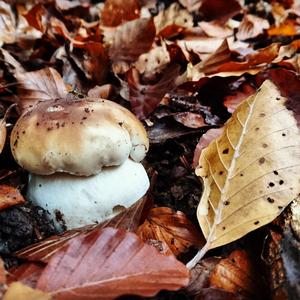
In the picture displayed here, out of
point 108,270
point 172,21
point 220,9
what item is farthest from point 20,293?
point 220,9

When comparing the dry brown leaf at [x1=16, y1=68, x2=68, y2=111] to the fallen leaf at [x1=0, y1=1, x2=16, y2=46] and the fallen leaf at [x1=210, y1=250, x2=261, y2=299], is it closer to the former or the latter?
the fallen leaf at [x1=0, y1=1, x2=16, y2=46]

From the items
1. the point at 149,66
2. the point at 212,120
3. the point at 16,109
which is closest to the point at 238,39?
the point at 149,66

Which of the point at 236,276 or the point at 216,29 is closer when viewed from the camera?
the point at 236,276

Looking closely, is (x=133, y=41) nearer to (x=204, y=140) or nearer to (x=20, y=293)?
(x=204, y=140)

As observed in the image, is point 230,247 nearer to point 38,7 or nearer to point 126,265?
point 126,265

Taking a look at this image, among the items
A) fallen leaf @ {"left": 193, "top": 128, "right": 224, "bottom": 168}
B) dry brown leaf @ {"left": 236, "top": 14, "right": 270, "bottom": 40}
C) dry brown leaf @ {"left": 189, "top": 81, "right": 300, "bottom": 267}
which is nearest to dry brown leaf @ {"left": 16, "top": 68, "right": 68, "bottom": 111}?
fallen leaf @ {"left": 193, "top": 128, "right": 224, "bottom": 168}

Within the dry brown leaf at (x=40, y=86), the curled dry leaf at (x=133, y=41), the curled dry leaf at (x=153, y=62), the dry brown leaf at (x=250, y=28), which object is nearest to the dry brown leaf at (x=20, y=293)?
the dry brown leaf at (x=40, y=86)
